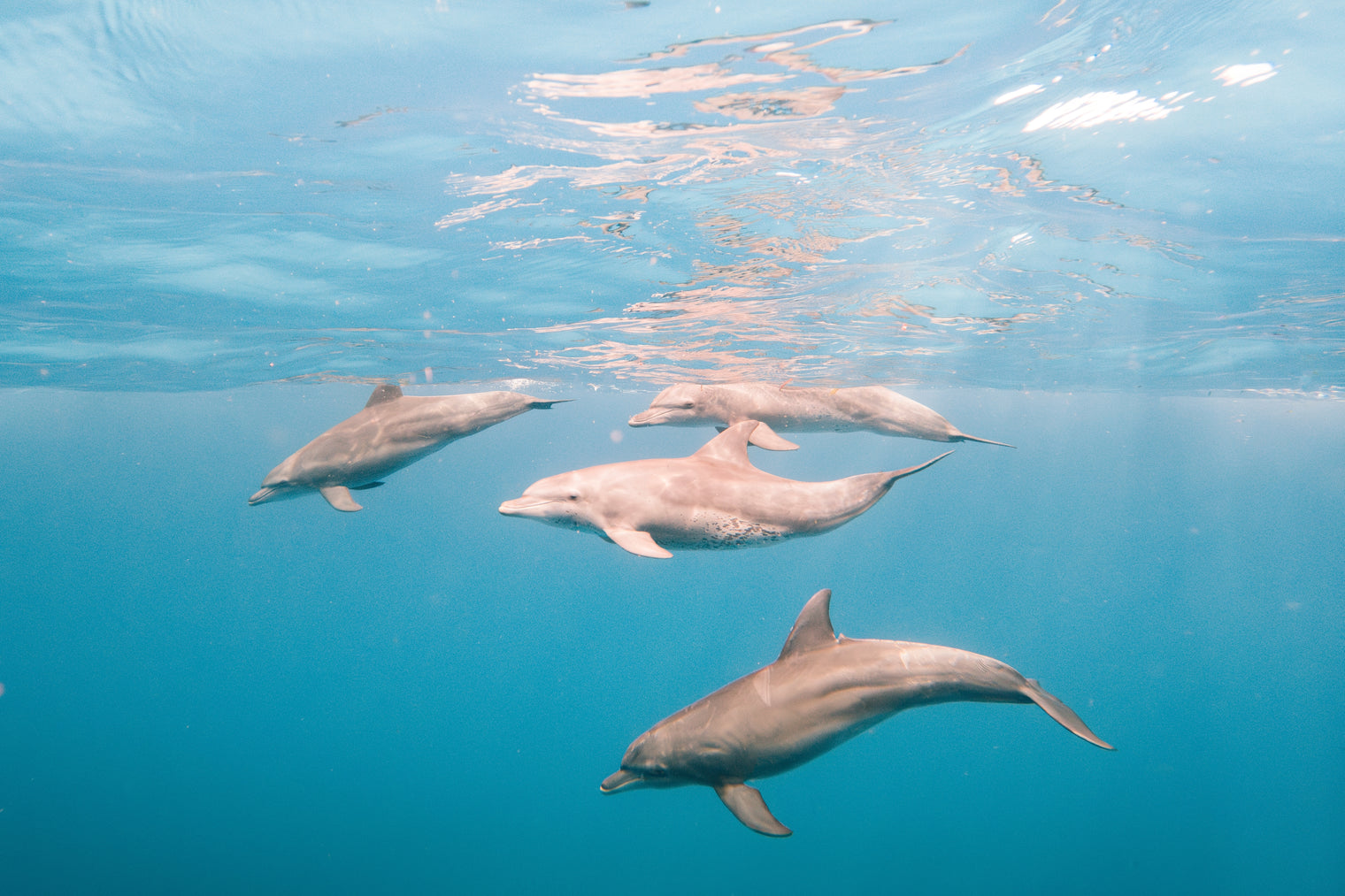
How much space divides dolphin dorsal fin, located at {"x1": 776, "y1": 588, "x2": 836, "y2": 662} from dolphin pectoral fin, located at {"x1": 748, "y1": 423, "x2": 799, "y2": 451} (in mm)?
2228

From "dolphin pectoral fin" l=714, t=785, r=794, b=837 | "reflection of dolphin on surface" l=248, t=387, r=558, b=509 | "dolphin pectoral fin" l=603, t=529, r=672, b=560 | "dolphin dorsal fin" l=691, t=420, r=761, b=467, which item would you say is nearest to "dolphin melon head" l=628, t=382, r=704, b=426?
"reflection of dolphin on surface" l=248, t=387, r=558, b=509

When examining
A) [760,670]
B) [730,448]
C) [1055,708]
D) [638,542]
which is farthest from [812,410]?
[1055,708]

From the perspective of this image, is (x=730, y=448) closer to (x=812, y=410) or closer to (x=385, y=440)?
(x=812, y=410)

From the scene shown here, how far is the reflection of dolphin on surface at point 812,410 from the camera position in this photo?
9.29 m

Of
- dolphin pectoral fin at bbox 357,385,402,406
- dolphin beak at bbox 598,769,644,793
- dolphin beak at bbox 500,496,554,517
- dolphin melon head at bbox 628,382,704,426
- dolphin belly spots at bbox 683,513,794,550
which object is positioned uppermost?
dolphin pectoral fin at bbox 357,385,402,406

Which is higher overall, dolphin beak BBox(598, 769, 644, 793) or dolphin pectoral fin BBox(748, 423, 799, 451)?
dolphin pectoral fin BBox(748, 423, 799, 451)

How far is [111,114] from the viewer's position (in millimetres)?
7238

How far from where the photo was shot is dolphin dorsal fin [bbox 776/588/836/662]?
5.32m

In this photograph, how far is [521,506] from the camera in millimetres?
5668

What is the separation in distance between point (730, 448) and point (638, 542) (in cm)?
182

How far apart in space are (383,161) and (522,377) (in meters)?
17.6

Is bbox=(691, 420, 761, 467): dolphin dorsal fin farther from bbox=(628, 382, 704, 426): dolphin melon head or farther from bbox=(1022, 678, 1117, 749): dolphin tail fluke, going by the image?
bbox=(1022, 678, 1117, 749): dolphin tail fluke

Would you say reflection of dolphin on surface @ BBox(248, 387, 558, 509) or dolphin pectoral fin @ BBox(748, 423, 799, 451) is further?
reflection of dolphin on surface @ BBox(248, 387, 558, 509)

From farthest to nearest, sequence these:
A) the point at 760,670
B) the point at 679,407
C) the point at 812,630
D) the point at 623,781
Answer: the point at 679,407, the point at 623,781, the point at 760,670, the point at 812,630
